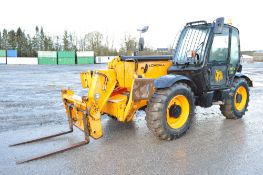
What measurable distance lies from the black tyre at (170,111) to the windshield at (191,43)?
0.86m

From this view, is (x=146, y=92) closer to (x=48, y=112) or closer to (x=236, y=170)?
(x=236, y=170)

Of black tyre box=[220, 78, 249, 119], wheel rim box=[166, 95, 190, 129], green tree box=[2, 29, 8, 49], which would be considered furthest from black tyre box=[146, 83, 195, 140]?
green tree box=[2, 29, 8, 49]

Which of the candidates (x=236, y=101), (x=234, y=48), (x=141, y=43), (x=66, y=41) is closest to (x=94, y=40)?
(x=66, y=41)

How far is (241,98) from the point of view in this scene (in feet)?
25.9

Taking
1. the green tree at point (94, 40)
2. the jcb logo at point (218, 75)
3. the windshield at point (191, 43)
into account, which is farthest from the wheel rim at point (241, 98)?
the green tree at point (94, 40)

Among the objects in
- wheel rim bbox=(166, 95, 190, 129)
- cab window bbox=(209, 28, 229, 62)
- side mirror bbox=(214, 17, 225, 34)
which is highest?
side mirror bbox=(214, 17, 225, 34)

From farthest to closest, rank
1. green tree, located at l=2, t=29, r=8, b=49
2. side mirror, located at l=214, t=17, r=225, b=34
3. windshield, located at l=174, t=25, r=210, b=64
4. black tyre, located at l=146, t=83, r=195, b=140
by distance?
green tree, located at l=2, t=29, r=8, b=49
windshield, located at l=174, t=25, r=210, b=64
side mirror, located at l=214, t=17, r=225, b=34
black tyre, located at l=146, t=83, r=195, b=140

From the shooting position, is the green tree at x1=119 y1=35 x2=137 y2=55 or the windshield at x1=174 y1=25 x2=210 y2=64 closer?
the windshield at x1=174 y1=25 x2=210 y2=64

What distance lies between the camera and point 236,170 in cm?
457

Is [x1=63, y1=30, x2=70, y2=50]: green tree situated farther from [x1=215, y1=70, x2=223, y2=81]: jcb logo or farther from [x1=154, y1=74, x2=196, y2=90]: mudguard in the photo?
[x1=154, y1=74, x2=196, y2=90]: mudguard

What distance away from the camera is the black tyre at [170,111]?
5.67 metres

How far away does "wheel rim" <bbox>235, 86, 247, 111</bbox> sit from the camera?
7.81 metres

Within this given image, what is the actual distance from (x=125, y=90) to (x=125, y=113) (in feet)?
2.74

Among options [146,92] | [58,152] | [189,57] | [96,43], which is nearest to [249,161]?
[146,92]
